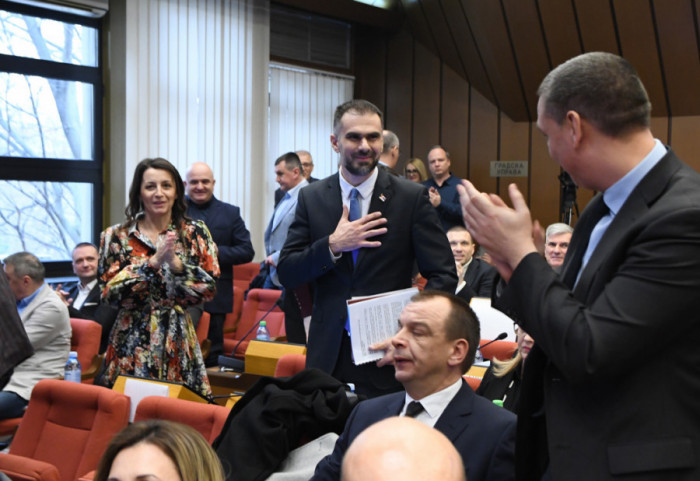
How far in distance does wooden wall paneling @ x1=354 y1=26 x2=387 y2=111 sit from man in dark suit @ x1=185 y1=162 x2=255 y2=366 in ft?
13.5

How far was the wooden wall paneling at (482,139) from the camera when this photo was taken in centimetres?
869

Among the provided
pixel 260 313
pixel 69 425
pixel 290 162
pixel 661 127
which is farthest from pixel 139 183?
pixel 661 127

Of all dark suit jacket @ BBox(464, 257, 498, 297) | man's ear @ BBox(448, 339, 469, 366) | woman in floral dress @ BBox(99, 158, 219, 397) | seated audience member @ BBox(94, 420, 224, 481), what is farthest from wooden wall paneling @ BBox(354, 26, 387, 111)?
seated audience member @ BBox(94, 420, 224, 481)

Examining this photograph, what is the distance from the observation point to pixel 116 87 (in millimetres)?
7559

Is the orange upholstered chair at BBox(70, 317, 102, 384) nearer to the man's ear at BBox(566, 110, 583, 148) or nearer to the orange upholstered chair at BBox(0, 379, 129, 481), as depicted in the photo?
the orange upholstered chair at BBox(0, 379, 129, 481)

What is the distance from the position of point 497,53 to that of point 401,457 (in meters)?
7.46

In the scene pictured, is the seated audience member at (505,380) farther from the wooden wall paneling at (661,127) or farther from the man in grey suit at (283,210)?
the wooden wall paneling at (661,127)

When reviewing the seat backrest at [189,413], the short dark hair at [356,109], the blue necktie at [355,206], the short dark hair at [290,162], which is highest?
the short dark hair at [290,162]

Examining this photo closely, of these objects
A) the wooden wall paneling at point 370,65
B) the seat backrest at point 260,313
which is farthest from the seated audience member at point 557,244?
the wooden wall paneling at point 370,65

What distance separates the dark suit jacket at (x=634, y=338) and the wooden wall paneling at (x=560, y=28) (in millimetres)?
6176

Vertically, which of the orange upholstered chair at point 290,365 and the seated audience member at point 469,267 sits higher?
the seated audience member at point 469,267

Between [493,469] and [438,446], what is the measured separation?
45.4 inches

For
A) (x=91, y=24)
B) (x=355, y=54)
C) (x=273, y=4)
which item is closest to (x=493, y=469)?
(x=91, y=24)

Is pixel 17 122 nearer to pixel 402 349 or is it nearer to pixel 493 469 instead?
pixel 402 349
